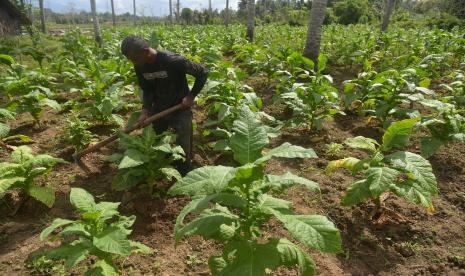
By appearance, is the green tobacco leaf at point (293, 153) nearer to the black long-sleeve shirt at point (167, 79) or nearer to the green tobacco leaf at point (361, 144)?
the green tobacco leaf at point (361, 144)

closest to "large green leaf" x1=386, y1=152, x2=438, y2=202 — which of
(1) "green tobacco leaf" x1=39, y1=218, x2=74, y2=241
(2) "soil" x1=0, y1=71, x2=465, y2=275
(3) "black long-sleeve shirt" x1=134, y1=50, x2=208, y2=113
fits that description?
(2) "soil" x1=0, y1=71, x2=465, y2=275

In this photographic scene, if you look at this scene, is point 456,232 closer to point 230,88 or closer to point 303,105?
point 303,105

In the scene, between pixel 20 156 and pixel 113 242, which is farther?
pixel 20 156

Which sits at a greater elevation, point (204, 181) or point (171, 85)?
point (171, 85)

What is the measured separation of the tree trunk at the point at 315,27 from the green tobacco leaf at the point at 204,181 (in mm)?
6554

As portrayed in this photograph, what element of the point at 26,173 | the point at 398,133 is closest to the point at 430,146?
the point at 398,133

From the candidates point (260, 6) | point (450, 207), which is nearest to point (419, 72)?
point (450, 207)

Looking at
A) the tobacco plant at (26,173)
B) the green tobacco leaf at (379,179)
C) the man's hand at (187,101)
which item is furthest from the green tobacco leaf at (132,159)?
the green tobacco leaf at (379,179)

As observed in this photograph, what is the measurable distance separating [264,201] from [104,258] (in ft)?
3.90

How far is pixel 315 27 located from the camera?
311 inches

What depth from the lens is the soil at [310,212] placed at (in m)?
2.91

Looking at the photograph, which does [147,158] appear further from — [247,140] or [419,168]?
[419,168]

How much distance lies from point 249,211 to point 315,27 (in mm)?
6622

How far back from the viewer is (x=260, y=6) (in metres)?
73.8
